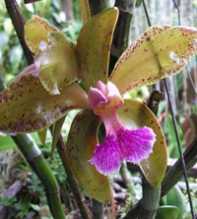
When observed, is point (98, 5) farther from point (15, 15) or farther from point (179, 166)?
point (179, 166)

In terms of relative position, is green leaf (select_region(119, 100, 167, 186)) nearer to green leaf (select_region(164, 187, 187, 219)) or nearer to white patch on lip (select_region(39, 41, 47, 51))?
white patch on lip (select_region(39, 41, 47, 51))

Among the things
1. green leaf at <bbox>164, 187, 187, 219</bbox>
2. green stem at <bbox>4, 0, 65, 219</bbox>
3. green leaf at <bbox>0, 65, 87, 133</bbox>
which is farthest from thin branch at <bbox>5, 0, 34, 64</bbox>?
green leaf at <bbox>164, 187, 187, 219</bbox>

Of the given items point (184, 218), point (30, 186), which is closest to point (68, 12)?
point (30, 186)

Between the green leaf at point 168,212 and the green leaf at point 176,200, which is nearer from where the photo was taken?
the green leaf at point 168,212

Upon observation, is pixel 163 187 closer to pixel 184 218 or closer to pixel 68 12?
pixel 184 218

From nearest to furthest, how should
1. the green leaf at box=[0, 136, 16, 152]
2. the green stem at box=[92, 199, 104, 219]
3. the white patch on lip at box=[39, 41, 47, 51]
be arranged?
the white patch on lip at box=[39, 41, 47, 51] → the green stem at box=[92, 199, 104, 219] → the green leaf at box=[0, 136, 16, 152]

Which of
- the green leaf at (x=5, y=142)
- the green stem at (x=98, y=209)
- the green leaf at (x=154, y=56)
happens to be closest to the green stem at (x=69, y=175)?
the green stem at (x=98, y=209)

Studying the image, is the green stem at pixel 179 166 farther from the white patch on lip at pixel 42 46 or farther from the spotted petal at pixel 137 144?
A: the white patch on lip at pixel 42 46
